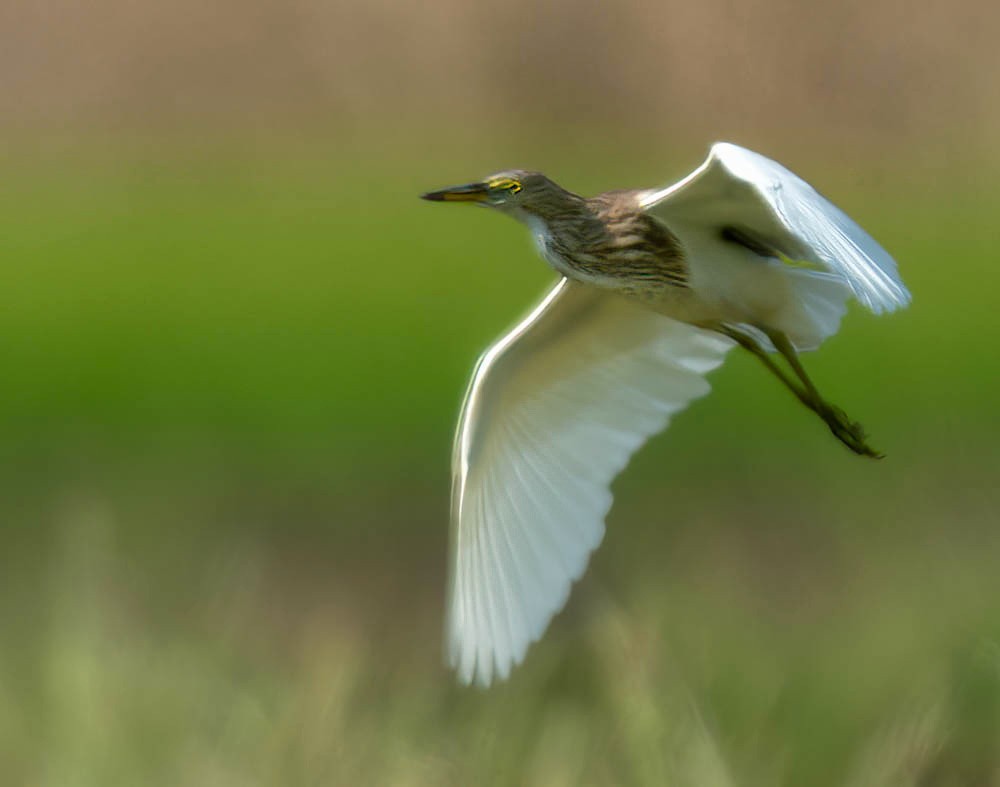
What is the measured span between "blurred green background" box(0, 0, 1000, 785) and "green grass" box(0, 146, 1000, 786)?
16 mm

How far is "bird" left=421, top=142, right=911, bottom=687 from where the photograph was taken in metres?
3.94

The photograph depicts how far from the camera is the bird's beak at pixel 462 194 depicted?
152 inches

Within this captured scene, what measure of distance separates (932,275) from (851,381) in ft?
2.09

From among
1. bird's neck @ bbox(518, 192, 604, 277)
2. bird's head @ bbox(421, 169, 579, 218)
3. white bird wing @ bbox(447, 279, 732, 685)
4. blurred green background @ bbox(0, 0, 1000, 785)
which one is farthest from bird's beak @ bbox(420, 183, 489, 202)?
blurred green background @ bbox(0, 0, 1000, 785)

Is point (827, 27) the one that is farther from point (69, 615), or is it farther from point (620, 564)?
point (69, 615)

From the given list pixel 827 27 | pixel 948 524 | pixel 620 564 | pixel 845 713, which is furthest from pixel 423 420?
pixel 948 524

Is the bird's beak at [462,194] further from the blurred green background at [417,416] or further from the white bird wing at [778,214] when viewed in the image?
the blurred green background at [417,416]

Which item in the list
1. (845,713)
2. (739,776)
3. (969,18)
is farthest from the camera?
(969,18)

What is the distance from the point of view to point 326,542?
328 inches

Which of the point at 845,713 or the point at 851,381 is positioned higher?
the point at 845,713

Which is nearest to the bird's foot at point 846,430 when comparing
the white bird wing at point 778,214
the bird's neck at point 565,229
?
the white bird wing at point 778,214

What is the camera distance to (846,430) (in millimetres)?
4098

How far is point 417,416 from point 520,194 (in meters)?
4.95

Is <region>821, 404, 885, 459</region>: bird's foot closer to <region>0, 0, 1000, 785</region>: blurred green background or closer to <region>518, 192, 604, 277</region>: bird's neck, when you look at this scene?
<region>0, 0, 1000, 785</region>: blurred green background
